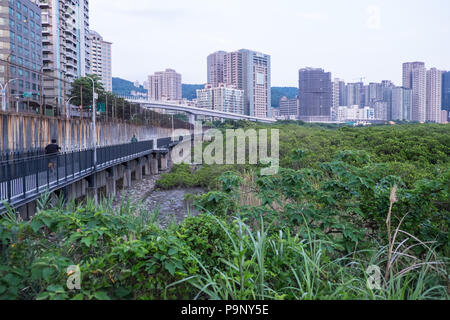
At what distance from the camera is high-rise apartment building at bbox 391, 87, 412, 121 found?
330 ft

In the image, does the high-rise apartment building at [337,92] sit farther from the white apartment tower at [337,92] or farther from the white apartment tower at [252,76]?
the white apartment tower at [252,76]

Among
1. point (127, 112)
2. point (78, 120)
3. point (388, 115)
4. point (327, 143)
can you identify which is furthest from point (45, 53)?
point (388, 115)

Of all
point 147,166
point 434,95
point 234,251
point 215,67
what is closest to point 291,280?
point 234,251

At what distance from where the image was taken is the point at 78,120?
73.9 feet

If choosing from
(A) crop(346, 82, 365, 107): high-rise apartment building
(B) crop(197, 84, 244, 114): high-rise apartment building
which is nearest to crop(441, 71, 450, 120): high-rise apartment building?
(B) crop(197, 84, 244, 114): high-rise apartment building

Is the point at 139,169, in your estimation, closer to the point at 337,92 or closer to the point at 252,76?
the point at 252,76

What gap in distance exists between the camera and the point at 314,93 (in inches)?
5108

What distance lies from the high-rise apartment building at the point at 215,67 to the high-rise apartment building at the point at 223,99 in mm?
39242

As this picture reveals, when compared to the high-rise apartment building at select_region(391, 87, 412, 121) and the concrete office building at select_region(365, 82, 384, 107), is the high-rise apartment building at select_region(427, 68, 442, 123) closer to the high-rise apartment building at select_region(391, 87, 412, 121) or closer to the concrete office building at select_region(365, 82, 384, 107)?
the high-rise apartment building at select_region(391, 87, 412, 121)

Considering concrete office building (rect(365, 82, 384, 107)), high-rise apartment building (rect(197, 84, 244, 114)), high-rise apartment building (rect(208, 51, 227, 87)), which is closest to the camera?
high-rise apartment building (rect(197, 84, 244, 114))

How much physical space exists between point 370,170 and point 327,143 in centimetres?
1971

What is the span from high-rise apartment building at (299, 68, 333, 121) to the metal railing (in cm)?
11902

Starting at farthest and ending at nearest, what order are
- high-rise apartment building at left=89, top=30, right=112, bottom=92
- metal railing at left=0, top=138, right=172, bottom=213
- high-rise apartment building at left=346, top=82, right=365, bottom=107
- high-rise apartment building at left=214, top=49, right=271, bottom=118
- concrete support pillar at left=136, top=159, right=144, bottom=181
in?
high-rise apartment building at left=346, top=82, right=365, bottom=107 < high-rise apartment building at left=89, top=30, right=112, bottom=92 < high-rise apartment building at left=214, top=49, right=271, bottom=118 < concrete support pillar at left=136, top=159, right=144, bottom=181 < metal railing at left=0, top=138, right=172, bottom=213
